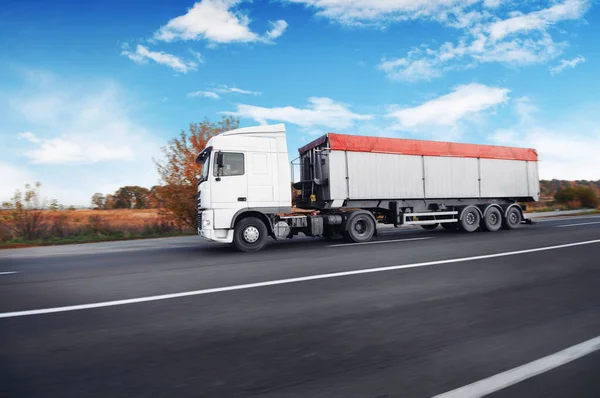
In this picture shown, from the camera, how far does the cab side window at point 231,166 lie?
10.2 metres

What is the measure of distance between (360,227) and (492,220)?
613cm

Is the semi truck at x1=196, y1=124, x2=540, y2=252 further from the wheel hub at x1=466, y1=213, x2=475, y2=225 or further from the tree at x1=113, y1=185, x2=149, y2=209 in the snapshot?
→ the tree at x1=113, y1=185, x2=149, y2=209

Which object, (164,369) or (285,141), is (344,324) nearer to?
(164,369)

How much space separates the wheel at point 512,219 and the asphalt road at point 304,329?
317 inches

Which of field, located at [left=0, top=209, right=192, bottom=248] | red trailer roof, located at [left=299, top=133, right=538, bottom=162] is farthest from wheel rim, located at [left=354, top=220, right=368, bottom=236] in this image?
field, located at [left=0, top=209, right=192, bottom=248]

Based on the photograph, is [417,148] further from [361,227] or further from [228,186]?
[228,186]

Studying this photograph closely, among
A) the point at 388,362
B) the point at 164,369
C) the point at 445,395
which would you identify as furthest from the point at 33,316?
the point at 445,395

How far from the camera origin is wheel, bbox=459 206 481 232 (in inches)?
555

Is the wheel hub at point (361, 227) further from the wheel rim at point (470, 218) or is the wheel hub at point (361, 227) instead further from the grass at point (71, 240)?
the grass at point (71, 240)

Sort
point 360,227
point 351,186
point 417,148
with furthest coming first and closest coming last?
point 417,148, point 360,227, point 351,186

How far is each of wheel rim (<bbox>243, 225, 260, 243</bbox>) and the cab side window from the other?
1.52 m

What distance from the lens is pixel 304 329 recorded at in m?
3.85

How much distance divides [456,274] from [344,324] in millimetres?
3227

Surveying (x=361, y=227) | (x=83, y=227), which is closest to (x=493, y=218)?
(x=361, y=227)
